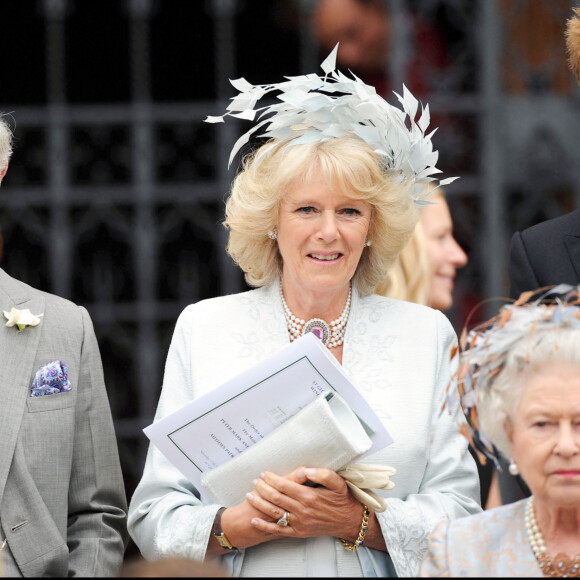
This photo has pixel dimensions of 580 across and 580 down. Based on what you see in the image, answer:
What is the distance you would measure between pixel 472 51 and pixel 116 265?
183 cm

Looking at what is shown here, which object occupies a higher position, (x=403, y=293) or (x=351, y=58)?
(x=351, y=58)

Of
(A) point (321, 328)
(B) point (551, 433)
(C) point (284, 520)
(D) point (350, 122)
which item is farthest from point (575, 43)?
(C) point (284, 520)

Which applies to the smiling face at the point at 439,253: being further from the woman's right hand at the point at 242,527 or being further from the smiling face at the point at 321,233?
the woman's right hand at the point at 242,527

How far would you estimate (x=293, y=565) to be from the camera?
2783 millimetres

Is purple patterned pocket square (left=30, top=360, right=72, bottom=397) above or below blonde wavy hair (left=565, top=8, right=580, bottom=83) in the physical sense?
below

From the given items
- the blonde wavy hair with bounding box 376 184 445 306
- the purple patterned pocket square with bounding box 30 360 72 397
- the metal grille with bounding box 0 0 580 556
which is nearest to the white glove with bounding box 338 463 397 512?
the purple patterned pocket square with bounding box 30 360 72 397

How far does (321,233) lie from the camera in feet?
9.66

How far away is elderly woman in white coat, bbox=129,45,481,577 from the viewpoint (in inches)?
109

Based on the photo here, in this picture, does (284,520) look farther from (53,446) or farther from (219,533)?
(53,446)

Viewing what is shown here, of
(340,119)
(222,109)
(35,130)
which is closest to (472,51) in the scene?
(222,109)

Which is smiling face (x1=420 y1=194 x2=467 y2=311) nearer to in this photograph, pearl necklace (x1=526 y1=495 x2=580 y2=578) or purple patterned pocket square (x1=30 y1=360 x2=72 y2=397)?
purple patterned pocket square (x1=30 y1=360 x2=72 y2=397)

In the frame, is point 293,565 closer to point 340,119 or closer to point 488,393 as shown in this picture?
point 488,393

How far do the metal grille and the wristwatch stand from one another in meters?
2.53

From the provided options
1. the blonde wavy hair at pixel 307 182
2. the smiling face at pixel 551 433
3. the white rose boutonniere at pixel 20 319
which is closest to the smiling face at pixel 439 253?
the blonde wavy hair at pixel 307 182
